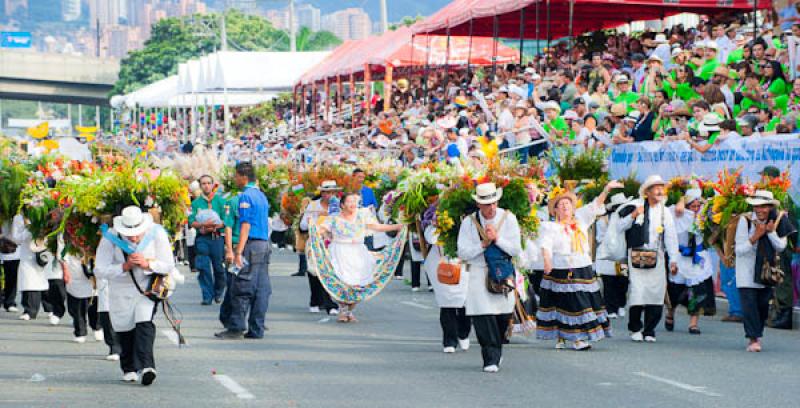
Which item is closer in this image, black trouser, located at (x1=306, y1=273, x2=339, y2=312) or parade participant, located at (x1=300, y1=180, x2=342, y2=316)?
parade participant, located at (x1=300, y1=180, x2=342, y2=316)

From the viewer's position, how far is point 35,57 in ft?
390

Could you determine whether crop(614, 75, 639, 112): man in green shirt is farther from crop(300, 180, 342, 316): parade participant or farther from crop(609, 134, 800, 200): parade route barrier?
crop(300, 180, 342, 316): parade participant

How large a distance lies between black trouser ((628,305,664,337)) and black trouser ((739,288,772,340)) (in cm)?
102

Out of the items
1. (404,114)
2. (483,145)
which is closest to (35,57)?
(404,114)

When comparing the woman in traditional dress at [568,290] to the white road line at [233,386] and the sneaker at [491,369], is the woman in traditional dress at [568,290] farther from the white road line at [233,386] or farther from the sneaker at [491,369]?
the white road line at [233,386]

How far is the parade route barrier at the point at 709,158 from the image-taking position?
58.7ft

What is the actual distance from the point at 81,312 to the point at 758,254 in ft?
23.6

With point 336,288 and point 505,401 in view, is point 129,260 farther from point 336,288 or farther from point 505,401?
point 336,288

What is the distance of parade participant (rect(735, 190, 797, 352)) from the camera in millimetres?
14914

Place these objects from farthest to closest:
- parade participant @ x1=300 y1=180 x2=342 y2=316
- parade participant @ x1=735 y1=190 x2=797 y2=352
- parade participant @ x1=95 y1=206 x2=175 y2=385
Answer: parade participant @ x1=300 y1=180 x2=342 y2=316 < parade participant @ x1=735 y1=190 x2=797 y2=352 < parade participant @ x1=95 y1=206 x2=175 y2=385

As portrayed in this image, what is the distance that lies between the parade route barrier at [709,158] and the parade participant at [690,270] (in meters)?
0.82

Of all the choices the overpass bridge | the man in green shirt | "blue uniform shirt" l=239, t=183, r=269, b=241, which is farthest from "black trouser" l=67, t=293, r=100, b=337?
the overpass bridge

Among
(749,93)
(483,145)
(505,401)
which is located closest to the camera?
(505,401)

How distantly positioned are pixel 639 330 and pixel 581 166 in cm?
431
